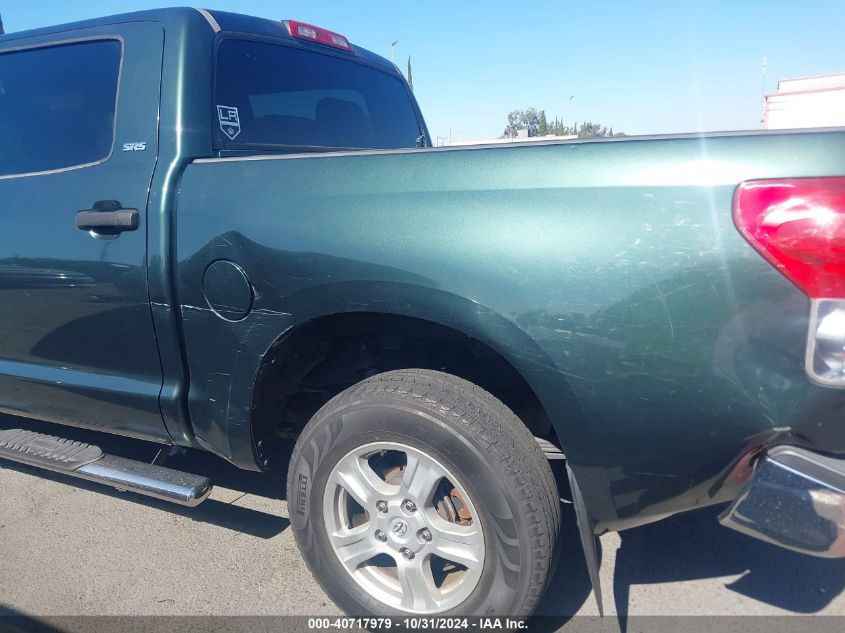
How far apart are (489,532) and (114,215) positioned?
170cm

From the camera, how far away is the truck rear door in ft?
7.83

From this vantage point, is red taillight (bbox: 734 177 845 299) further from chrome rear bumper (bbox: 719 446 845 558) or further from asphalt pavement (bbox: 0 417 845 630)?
asphalt pavement (bbox: 0 417 845 630)

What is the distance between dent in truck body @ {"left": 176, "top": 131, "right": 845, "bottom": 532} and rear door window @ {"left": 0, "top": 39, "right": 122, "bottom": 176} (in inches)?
36.4

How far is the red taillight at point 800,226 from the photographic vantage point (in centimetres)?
149

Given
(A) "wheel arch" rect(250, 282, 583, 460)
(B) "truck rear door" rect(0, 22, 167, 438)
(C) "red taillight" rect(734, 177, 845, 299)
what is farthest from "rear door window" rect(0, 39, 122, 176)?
(C) "red taillight" rect(734, 177, 845, 299)

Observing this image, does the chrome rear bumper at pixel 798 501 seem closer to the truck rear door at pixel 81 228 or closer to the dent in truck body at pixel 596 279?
the dent in truck body at pixel 596 279

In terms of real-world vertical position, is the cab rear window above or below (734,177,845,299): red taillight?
above

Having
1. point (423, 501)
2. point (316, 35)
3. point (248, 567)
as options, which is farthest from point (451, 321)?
point (316, 35)

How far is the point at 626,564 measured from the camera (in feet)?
8.52

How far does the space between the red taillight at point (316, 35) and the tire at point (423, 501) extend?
6.00 feet

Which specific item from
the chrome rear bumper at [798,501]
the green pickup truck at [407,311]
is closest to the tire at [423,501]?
the green pickup truck at [407,311]

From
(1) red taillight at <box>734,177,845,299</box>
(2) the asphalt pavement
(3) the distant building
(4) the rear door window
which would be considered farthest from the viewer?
(3) the distant building

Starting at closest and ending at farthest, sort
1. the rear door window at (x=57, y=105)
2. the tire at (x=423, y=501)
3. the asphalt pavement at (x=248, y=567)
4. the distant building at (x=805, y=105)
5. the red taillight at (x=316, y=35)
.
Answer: the tire at (x=423, y=501), the asphalt pavement at (x=248, y=567), the rear door window at (x=57, y=105), the red taillight at (x=316, y=35), the distant building at (x=805, y=105)

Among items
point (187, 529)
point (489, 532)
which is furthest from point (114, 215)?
point (489, 532)
